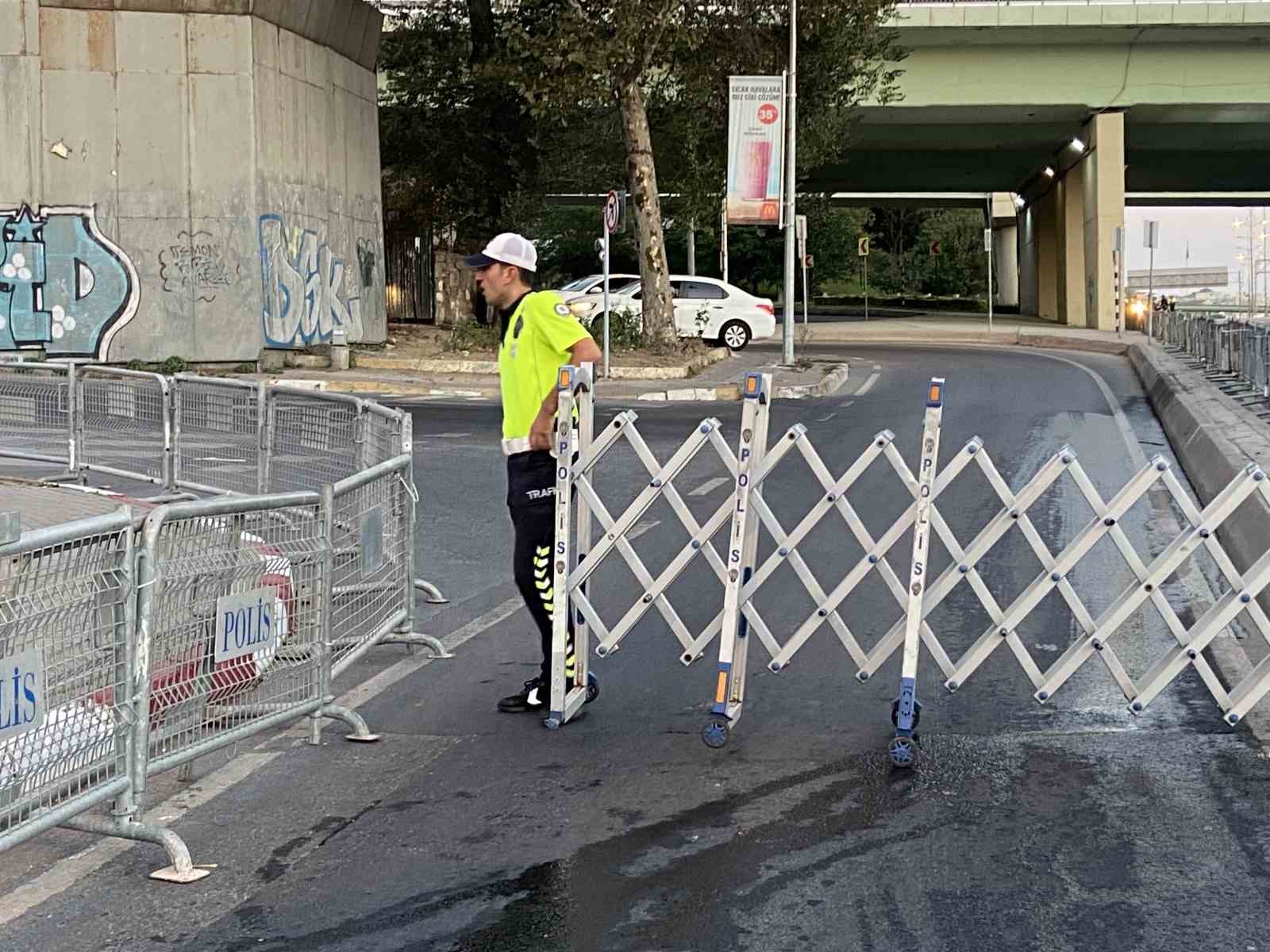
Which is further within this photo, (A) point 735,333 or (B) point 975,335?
(B) point 975,335

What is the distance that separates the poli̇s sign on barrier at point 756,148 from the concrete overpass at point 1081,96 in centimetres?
1479

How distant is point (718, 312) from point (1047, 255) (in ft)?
105

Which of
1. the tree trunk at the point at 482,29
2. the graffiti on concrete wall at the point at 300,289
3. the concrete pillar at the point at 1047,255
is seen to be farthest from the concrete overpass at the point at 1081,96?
the graffiti on concrete wall at the point at 300,289

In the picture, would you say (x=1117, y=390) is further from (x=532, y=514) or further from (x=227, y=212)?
(x=532, y=514)

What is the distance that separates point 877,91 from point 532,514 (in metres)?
41.5

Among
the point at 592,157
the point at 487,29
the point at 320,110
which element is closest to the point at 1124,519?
the point at 320,110

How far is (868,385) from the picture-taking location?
2841cm

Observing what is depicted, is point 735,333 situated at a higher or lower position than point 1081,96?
lower

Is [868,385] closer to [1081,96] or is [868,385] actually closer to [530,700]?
[530,700]

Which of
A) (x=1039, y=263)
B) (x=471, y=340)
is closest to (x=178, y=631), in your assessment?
(x=471, y=340)

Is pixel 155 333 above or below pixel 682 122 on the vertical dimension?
below

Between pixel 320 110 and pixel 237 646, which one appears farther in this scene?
pixel 320 110

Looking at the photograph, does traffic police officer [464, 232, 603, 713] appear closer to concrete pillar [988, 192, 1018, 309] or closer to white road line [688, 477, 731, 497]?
white road line [688, 477, 731, 497]

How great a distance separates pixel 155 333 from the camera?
26828 mm
